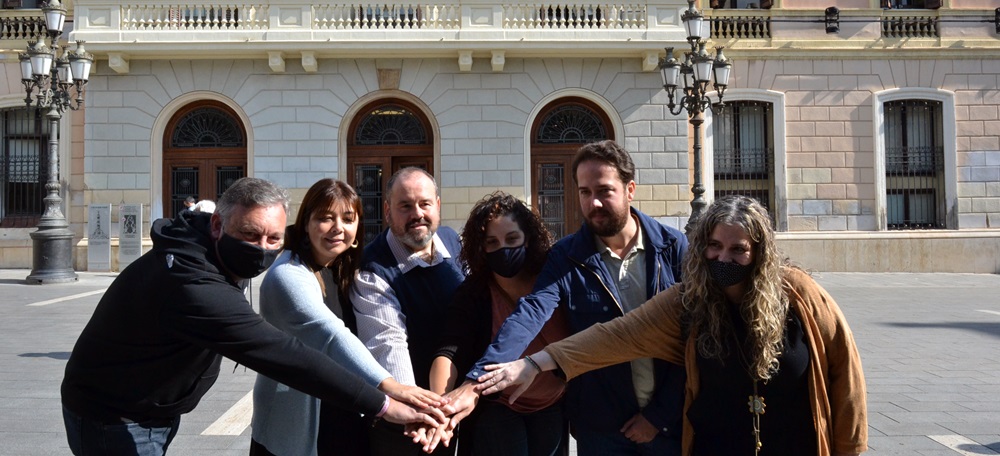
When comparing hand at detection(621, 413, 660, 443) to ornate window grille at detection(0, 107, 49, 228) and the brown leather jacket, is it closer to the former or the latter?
the brown leather jacket

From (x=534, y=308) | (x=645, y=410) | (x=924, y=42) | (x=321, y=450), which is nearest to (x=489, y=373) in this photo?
(x=534, y=308)

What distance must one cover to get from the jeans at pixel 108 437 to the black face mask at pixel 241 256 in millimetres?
605

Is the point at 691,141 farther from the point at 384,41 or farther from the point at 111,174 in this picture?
the point at 111,174

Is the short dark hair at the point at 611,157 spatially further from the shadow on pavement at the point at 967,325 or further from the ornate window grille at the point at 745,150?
the ornate window grille at the point at 745,150

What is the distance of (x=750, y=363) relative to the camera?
8.09 feet

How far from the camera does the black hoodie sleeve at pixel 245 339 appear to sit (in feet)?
7.77

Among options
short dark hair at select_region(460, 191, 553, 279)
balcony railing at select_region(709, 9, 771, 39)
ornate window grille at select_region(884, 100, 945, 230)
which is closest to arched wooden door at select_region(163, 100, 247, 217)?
balcony railing at select_region(709, 9, 771, 39)

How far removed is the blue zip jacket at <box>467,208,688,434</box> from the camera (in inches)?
109

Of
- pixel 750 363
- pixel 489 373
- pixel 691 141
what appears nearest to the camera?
pixel 750 363

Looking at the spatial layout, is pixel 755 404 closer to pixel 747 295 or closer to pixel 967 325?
pixel 747 295

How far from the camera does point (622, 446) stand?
2.84 m

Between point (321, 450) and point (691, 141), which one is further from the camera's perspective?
point (691, 141)

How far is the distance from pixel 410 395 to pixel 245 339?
2.06 ft

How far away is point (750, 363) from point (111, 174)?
18689 millimetres
